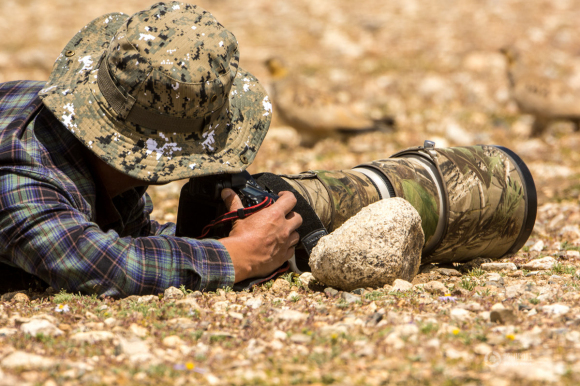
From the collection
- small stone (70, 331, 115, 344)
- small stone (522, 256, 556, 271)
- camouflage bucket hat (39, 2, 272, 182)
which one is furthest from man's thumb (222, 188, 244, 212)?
small stone (522, 256, 556, 271)

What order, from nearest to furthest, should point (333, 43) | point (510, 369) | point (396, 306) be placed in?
point (510, 369)
point (396, 306)
point (333, 43)

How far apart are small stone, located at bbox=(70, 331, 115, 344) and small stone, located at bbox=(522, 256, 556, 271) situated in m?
2.30

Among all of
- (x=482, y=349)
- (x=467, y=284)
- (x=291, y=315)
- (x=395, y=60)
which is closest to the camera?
(x=482, y=349)

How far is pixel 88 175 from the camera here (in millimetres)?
2750

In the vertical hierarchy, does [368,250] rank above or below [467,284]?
above

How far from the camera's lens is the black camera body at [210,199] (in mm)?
2906

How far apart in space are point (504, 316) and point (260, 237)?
1.09 metres

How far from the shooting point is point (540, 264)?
11.2ft

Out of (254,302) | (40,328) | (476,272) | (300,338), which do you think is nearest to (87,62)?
(40,328)

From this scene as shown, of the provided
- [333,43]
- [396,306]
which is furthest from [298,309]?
[333,43]

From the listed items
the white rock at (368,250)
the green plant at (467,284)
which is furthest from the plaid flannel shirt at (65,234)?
the green plant at (467,284)

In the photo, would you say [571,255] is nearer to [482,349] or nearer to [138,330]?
[482,349]

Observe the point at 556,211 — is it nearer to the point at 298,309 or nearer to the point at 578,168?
the point at 578,168

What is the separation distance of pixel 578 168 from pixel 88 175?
578 centimetres
